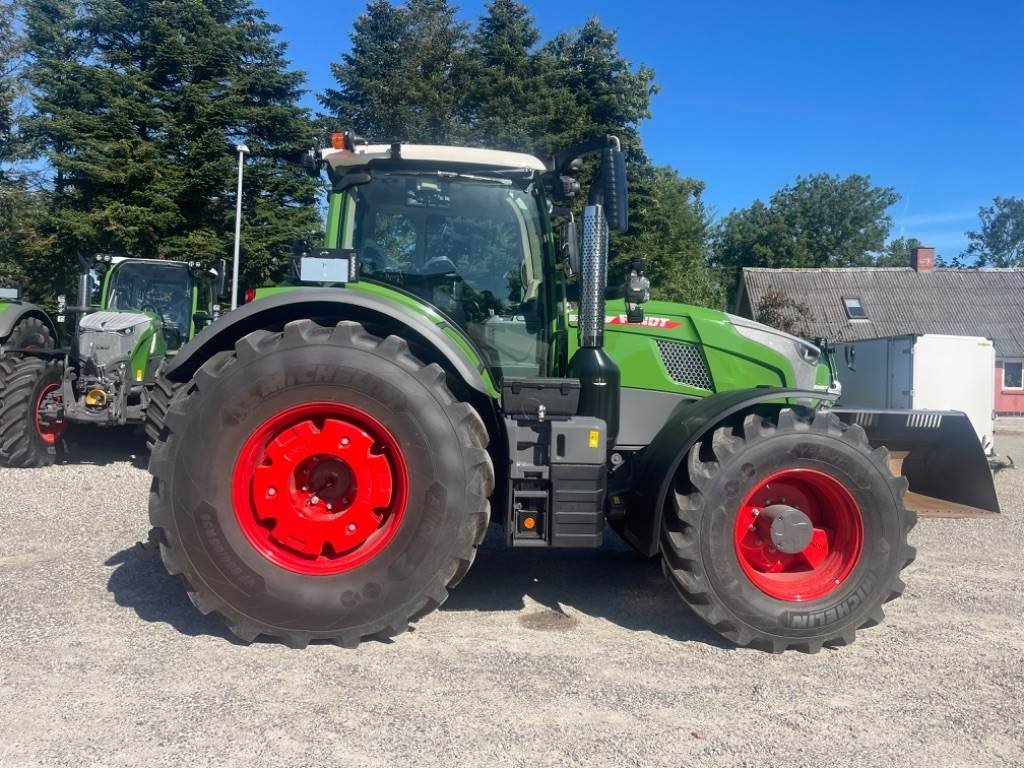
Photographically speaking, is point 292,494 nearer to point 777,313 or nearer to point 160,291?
point 160,291

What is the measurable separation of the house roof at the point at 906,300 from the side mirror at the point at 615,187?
26.6 meters

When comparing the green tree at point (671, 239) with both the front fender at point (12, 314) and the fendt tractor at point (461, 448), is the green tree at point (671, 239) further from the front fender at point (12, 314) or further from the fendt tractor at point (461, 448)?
the fendt tractor at point (461, 448)

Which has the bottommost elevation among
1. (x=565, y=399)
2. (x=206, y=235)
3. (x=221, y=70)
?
(x=565, y=399)

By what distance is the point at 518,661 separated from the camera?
3430 mm

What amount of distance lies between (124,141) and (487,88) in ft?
33.6

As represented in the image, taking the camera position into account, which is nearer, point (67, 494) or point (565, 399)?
point (565, 399)

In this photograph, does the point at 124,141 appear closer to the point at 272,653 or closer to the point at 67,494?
the point at 67,494

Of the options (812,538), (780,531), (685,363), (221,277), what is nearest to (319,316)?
(685,363)

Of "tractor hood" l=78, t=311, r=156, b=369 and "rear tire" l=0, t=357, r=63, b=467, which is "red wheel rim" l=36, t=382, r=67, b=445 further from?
"tractor hood" l=78, t=311, r=156, b=369

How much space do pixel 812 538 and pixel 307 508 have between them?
244 cm

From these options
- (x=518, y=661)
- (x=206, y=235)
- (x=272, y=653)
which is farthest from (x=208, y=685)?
(x=206, y=235)

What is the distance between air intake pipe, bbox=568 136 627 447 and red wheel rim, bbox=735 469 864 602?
804 mm

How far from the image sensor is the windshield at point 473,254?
4180mm

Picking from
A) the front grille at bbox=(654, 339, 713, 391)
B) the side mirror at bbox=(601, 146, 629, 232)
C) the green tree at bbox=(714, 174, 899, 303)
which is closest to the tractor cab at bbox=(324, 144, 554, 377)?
the side mirror at bbox=(601, 146, 629, 232)
